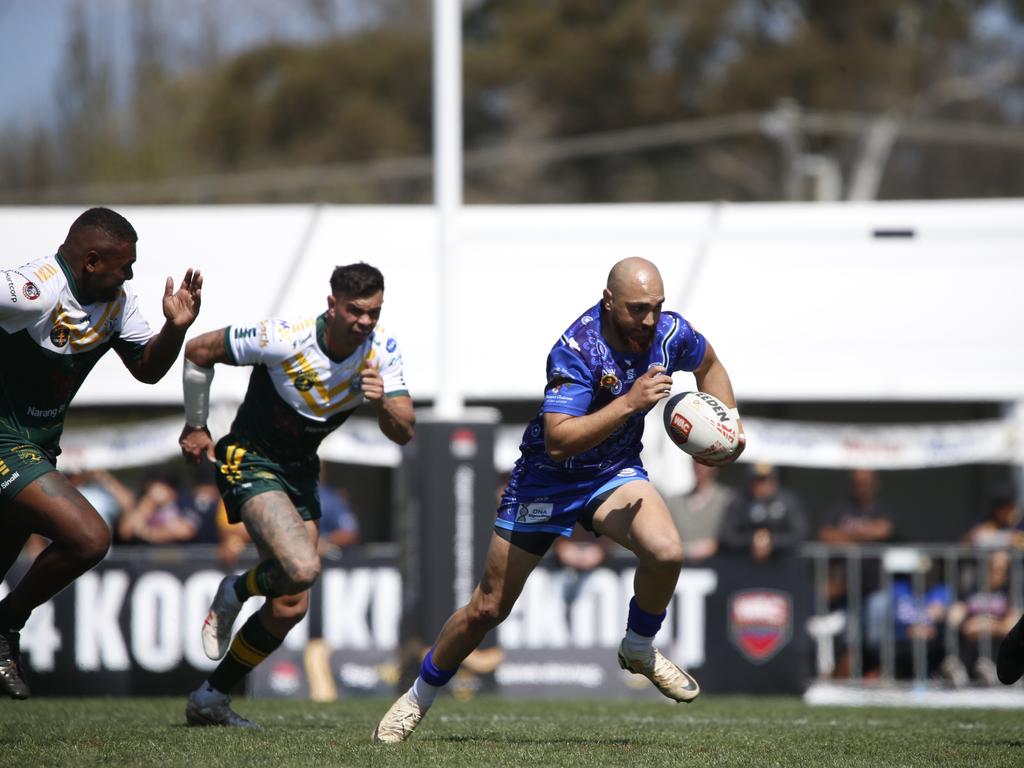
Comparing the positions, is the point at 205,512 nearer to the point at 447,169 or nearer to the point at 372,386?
the point at 447,169

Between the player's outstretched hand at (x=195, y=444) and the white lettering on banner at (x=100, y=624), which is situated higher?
the player's outstretched hand at (x=195, y=444)

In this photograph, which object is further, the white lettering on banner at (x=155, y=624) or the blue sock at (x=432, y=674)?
the white lettering on banner at (x=155, y=624)

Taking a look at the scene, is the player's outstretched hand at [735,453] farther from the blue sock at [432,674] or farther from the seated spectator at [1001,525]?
the seated spectator at [1001,525]

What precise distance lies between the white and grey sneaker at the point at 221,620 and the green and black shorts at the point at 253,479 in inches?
15.8

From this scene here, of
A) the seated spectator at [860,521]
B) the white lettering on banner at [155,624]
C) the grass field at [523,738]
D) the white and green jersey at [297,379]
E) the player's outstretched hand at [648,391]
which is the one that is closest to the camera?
the grass field at [523,738]

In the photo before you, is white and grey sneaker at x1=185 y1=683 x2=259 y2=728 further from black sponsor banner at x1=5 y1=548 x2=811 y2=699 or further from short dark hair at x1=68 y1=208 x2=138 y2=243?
black sponsor banner at x1=5 y1=548 x2=811 y2=699

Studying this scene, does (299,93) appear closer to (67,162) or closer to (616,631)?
(67,162)

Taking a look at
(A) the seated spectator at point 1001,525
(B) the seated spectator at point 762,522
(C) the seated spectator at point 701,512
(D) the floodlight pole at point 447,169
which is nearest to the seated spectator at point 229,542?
(D) the floodlight pole at point 447,169

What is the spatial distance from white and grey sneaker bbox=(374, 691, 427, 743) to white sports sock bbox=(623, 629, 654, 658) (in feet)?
3.50

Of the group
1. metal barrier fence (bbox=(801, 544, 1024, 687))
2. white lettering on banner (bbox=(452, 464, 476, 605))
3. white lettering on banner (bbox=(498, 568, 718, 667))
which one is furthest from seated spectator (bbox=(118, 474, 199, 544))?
metal barrier fence (bbox=(801, 544, 1024, 687))

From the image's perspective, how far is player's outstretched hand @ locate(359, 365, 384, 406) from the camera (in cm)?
775

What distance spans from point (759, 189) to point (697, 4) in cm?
463

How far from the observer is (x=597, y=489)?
7.46 m

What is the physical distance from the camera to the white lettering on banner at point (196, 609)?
13.6 meters
